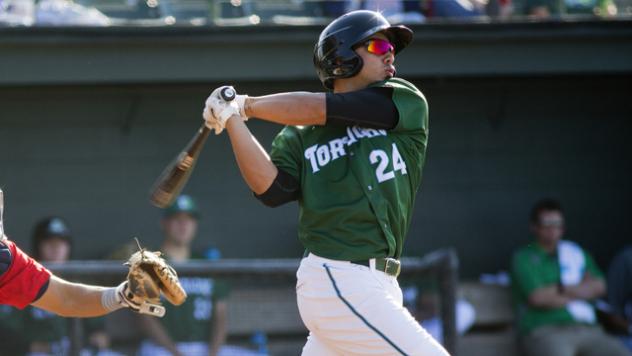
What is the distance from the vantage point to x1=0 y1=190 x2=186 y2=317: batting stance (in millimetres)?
3805

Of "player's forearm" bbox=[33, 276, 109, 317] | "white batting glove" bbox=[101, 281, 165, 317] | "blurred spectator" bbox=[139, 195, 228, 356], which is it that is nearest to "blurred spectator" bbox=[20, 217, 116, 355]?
"blurred spectator" bbox=[139, 195, 228, 356]

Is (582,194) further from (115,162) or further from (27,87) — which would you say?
(27,87)

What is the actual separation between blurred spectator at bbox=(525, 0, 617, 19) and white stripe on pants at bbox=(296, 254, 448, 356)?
15.7 feet

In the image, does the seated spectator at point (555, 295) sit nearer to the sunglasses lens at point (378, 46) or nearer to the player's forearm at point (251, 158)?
the sunglasses lens at point (378, 46)

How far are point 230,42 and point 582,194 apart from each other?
3.13m

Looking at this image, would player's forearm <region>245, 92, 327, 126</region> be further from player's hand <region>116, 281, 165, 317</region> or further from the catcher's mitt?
player's hand <region>116, 281, 165, 317</region>

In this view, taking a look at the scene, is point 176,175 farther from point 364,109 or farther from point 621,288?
point 621,288

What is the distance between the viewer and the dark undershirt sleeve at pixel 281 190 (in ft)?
12.7

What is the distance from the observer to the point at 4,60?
7.34 meters

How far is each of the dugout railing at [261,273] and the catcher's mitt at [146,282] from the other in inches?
90.2

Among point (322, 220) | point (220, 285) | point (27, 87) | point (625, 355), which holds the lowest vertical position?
point (625, 355)

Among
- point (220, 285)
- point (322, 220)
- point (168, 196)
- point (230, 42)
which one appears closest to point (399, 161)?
point (322, 220)

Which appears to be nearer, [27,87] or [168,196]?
[168,196]

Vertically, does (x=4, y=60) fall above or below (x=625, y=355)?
above
